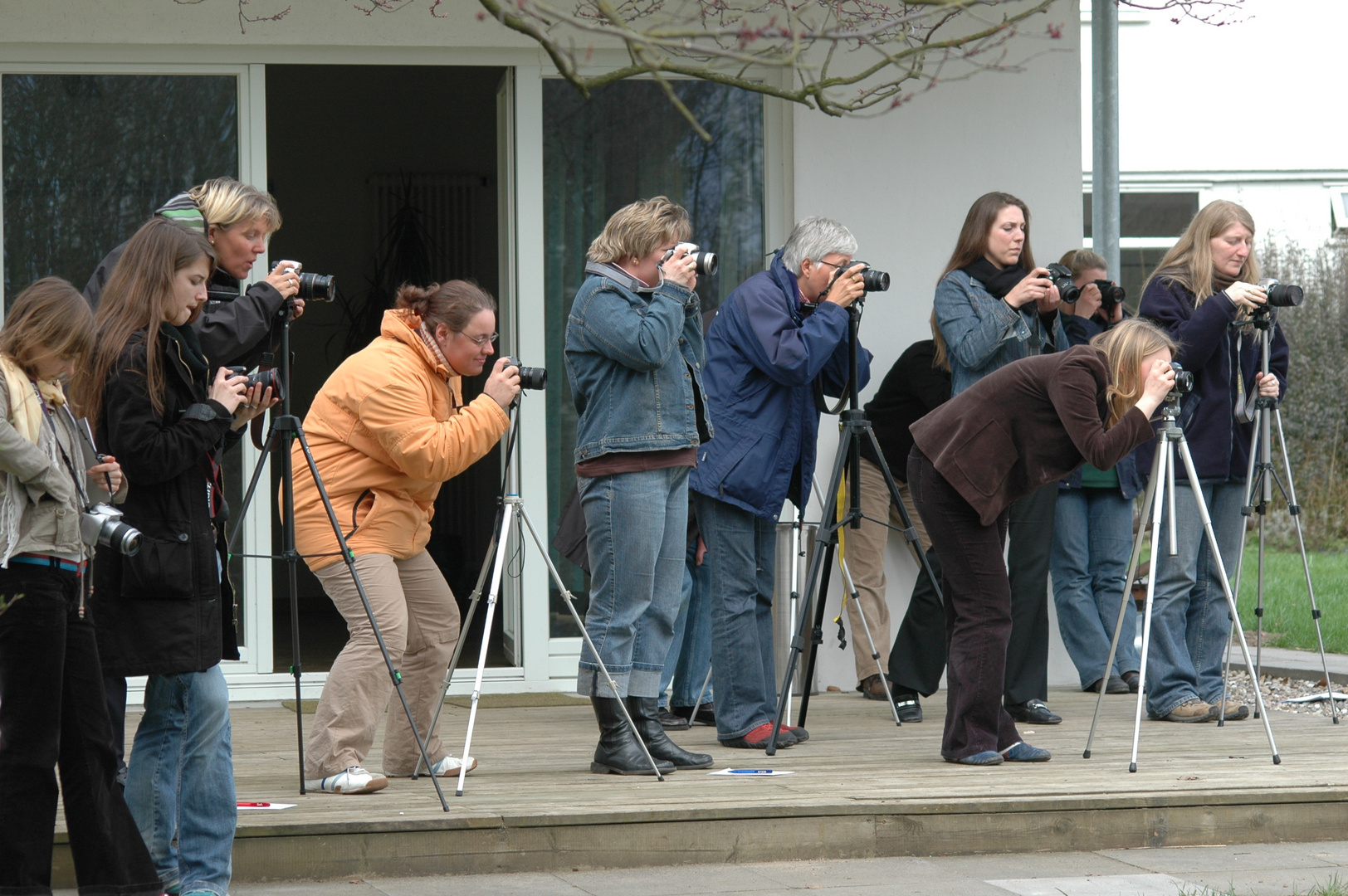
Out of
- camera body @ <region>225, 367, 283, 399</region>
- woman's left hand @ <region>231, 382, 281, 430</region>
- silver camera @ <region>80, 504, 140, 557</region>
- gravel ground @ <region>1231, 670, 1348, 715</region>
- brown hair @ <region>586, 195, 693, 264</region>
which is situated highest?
brown hair @ <region>586, 195, 693, 264</region>

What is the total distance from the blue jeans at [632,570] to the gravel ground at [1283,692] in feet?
8.92

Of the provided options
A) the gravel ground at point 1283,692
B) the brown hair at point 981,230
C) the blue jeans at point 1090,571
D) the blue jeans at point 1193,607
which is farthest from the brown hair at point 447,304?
the gravel ground at point 1283,692

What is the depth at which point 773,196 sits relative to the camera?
6.95 metres

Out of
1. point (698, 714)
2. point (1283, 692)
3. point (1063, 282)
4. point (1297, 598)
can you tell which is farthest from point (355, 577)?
point (1297, 598)

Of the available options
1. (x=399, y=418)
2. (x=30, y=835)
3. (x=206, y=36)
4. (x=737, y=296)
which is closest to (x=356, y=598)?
(x=399, y=418)

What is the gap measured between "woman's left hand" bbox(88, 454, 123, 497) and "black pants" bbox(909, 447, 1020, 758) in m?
2.53

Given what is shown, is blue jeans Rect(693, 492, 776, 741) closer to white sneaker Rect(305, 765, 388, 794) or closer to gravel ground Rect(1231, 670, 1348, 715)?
white sneaker Rect(305, 765, 388, 794)

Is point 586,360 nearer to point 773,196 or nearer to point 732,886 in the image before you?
point 732,886

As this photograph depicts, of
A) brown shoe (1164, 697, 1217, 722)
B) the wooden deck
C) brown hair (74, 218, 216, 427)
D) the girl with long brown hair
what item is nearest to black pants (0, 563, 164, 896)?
the girl with long brown hair

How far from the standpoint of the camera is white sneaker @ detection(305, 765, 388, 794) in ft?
14.2

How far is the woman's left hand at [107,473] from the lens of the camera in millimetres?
3213

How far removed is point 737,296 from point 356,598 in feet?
5.53

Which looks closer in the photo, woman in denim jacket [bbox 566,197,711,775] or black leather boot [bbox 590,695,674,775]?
woman in denim jacket [bbox 566,197,711,775]

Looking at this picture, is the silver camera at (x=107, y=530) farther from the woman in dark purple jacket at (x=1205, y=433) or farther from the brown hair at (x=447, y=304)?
the woman in dark purple jacket at (x=1205, y=433)
